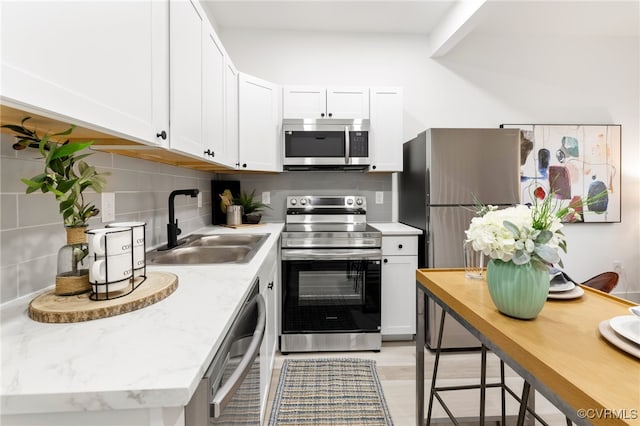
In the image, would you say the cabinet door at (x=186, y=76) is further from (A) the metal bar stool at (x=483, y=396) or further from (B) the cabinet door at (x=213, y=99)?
(A) the metal bar stool at (x=483, y=396)

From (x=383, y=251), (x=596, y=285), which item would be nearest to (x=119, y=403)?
(x=383, y=251)

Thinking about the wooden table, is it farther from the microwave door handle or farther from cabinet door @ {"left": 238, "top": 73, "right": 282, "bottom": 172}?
cabinet door @ {"left": 238, "top": 73, "right": 282, "bottom": 172}

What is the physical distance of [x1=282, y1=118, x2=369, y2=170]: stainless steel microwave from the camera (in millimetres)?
2643

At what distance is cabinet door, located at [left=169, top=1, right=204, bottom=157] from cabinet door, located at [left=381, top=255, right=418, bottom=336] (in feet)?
5.63

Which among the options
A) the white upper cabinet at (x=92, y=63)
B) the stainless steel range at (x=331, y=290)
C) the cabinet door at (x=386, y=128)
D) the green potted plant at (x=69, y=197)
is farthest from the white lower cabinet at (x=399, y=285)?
the green potted plant at (x=69, y=197)

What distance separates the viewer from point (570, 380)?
0.64 m

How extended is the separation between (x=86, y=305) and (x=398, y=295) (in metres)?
2.18

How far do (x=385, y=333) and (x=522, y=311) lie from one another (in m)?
1.73

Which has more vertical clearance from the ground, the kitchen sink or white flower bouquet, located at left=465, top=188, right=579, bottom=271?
white flower bouquet, located at left=465, top=188, right=579, bottom=271

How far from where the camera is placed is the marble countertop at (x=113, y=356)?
507mm

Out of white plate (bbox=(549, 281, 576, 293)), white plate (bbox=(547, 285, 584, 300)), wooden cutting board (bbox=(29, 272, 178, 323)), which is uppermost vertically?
wooden cutting board (bbox=(29, 272, 178, 323))

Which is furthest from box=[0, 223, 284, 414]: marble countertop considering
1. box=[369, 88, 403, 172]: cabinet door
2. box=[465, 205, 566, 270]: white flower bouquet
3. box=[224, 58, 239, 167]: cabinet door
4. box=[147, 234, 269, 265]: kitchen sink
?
box=[369, 88, 403, 172]: cabinet door

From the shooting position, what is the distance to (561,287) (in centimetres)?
113

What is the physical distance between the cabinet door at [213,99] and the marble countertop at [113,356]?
100 centimetres
